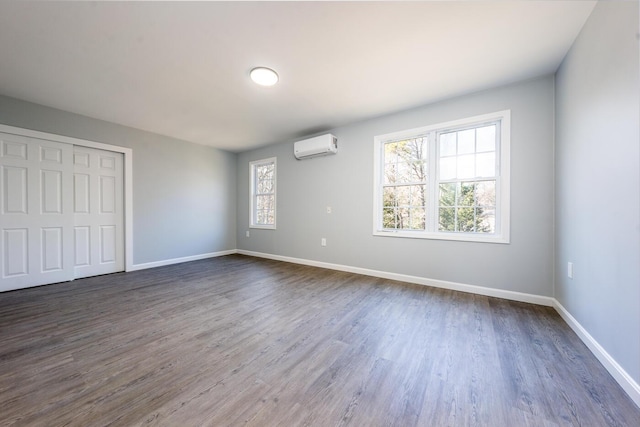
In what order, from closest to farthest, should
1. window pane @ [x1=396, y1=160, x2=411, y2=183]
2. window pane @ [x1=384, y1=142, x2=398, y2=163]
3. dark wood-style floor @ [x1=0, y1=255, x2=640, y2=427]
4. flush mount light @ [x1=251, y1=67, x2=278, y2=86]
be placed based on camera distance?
dark wood-style floor @ [x1=0, y1=255, x2=640, y2=427]
flush mount light @ [x1=251, y1=67, x2=278, y2=86]
window pane @ [x1=396, y1=160, x2=411, y2=183]
window pane @ [x1=384, y1=142, x2=398, y2=163]

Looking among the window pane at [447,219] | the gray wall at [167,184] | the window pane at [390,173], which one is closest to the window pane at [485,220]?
the window pane at [447,219]

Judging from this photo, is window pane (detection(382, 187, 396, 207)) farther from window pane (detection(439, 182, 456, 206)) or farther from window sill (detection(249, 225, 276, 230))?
window sill (detection(249, 225, 276, 230))

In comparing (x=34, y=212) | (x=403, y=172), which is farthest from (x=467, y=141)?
(x=34, y=212)

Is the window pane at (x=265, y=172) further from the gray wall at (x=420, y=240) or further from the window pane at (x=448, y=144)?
the window pane at (x=448, y=144)

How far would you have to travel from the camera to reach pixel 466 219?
9.98 feet

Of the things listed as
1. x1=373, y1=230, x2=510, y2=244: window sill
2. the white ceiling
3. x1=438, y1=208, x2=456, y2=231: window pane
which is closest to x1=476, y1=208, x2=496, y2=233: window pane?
x1=373, y1=230, x2=510, y2=244: window sill

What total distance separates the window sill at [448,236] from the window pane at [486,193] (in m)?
0.42

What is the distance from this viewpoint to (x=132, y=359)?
1.64 metres

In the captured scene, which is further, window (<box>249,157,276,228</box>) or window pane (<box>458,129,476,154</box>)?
window (<box>249,157,276,228</box>)

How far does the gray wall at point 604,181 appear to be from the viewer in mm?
1355

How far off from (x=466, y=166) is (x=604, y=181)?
147cm

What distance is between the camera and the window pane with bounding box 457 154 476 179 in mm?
2992

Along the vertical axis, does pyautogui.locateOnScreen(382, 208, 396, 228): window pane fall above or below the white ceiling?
below

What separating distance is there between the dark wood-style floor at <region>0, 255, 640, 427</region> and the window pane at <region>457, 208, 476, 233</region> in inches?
33.1
